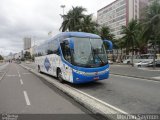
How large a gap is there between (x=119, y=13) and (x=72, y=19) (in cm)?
6481

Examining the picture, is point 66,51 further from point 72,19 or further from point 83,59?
point 72,19

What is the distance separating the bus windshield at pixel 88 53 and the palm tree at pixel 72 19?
94.4ft

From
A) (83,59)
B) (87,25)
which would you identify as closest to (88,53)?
(83,59)

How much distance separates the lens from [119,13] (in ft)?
328

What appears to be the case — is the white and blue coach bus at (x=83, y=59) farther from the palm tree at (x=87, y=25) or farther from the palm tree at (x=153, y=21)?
the palm tree at (x=87, y=25)

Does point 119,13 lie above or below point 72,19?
above

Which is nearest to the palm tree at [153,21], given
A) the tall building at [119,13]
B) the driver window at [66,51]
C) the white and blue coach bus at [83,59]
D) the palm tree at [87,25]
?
the palm tree at [87,25]

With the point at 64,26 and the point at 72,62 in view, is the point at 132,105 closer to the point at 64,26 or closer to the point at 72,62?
the point at 72,62

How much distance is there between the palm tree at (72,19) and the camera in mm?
40188

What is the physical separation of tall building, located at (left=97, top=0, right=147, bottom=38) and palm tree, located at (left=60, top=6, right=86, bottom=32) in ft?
167

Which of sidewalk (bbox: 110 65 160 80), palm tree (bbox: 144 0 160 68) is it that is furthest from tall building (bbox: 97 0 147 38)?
sidewalk (bbox: 110 65 160 80)

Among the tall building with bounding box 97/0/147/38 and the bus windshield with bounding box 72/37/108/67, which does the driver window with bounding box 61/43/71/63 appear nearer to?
the bus windshield with bounding box 72/37/108/67

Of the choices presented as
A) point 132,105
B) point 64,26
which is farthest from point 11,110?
point 64,26

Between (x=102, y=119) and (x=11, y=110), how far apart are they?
310 cm
